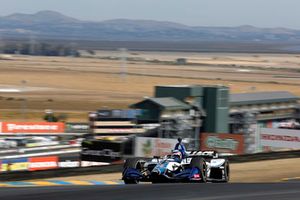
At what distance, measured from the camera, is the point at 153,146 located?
35.2m

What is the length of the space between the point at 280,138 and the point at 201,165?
63.8 feet

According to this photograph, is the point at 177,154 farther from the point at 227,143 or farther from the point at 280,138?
the point at 227,143

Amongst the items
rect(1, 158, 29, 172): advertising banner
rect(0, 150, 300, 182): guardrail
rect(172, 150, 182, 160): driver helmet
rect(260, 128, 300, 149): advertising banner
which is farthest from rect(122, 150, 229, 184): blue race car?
rect(260, 128, 300, 149): advertising banner

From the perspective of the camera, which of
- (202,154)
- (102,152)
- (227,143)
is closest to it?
(202,154)

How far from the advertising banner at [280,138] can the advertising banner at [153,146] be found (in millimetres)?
5267

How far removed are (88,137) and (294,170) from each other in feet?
107

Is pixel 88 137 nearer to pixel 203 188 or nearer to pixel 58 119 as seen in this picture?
pixel 58 119

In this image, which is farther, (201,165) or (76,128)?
(76,128)

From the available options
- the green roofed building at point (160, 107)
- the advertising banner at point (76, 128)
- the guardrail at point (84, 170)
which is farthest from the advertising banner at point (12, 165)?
the advertising banner at point (76, 128)

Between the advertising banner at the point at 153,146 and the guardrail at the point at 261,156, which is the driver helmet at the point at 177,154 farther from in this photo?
the advertising banner at the point at 153,146

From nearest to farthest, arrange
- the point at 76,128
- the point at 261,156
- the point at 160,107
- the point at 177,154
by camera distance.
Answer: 1. the point at 177,154
2. the point at 261,156
3. the point at 160,107
4. the point at 76,128

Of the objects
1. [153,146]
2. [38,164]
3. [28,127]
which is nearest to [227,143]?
[153,146]

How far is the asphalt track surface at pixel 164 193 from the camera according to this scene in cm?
1202

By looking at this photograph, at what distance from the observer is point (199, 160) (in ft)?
52.2
